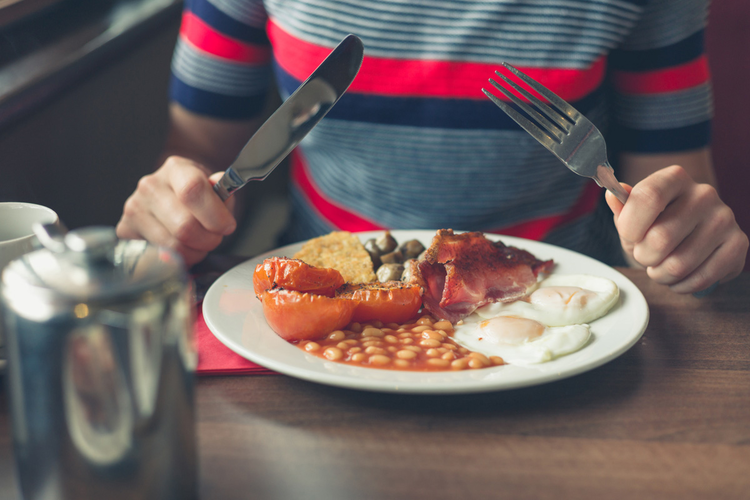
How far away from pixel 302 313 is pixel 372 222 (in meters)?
0.83

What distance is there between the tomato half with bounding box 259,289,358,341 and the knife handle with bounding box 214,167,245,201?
0.88ft

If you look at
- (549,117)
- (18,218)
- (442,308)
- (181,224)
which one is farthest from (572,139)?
(18,218)

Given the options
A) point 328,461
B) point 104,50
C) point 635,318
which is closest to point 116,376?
point 328,461

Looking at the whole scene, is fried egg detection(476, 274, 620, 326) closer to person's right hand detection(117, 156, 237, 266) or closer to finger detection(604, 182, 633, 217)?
finger detection(604, 182, 633, 217)

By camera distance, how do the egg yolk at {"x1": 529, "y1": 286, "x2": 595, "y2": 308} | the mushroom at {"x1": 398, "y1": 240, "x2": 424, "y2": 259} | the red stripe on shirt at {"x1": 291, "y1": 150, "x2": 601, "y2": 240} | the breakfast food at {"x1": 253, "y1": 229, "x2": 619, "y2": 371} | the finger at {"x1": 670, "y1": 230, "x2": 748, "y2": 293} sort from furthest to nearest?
the red stripe on shirt at {"x1": 291, "y1": 150, "x2": 601, "y2": 240} < the mushroom at {"x1": 398, "y1": 240, "x2": 424, "y2": 259} < the finger at {"x1": 670, "y1": 230, "x2": 748, "y2": 293} < the egg yolk at {"x1": 529, "y1": 286, "x2": 595, "y2": 308} < the breakfast food at {"x1": 253, "y1": 229, "x2": 619, "y2": 371}

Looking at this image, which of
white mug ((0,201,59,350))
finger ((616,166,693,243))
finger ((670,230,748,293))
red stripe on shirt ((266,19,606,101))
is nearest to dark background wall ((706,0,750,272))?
red stripe on shirt ((266,19,606,101))

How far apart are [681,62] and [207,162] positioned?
1230 millimetres

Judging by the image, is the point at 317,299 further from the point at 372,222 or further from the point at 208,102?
the point at 208,102

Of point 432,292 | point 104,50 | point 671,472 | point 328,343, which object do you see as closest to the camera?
point 671,472

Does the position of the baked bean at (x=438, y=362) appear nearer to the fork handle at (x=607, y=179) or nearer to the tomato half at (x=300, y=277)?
the tomato half at (x=300, y=277)

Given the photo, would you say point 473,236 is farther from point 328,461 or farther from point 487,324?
point 328,461

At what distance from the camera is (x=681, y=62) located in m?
1.40

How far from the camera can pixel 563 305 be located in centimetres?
91

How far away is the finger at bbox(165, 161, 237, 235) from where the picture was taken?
3.50 feet
